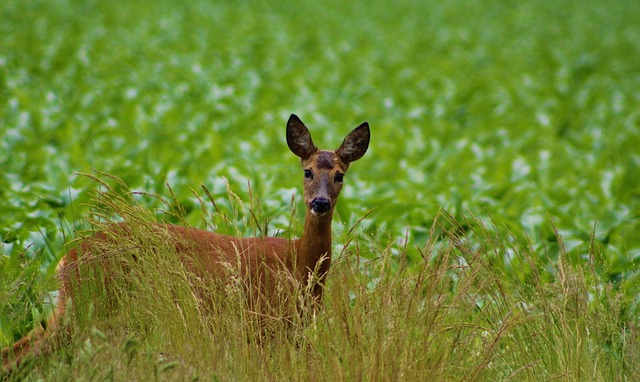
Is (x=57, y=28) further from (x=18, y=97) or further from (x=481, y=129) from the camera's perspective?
(x=481, y=129)

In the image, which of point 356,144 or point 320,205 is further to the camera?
point 356,144

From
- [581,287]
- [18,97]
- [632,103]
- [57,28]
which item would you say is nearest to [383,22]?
Answer: [57,28]

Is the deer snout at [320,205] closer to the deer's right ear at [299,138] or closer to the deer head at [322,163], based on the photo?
the deer head at [322,163]

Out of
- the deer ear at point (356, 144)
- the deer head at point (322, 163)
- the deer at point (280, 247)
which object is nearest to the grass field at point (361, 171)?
the deer at point (280, 247)

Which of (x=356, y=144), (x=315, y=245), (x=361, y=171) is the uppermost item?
(x=361, y=171)

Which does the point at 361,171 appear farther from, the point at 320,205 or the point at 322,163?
the point at 320,205

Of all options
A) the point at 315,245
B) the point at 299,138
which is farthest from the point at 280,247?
the point at 299,138

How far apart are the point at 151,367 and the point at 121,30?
15.6 m

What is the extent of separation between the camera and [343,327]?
4.29 meters

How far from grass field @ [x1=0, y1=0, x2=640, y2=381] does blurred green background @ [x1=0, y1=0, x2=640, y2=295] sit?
0.05 metres

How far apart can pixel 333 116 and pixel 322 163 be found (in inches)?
317

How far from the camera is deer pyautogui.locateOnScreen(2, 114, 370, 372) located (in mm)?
4816

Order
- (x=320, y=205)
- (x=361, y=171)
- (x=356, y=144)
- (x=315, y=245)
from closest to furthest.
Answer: (x=320, y=205), (x=315, y=245), (x=356, y=144), (x=361, y=171)

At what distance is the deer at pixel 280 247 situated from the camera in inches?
190
